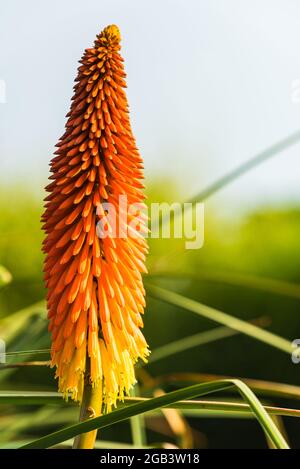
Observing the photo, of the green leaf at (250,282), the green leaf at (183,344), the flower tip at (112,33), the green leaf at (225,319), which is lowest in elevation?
the green leaf at (183,344)

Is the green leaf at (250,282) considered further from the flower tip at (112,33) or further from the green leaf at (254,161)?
the flower tip at (112,33)

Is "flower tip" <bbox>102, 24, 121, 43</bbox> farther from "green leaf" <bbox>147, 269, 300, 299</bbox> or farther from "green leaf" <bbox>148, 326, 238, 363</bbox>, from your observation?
"green leaf" <bbox>148, 326, 238, 363</bbox>

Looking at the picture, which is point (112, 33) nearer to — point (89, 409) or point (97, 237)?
point (97, 237)

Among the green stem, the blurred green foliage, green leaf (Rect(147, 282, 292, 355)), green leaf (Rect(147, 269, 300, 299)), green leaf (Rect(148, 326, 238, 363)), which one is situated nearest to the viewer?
the green stem

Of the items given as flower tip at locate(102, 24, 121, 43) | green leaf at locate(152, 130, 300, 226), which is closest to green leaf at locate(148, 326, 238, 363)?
green leaf at locate(152, 130, 300, 226)

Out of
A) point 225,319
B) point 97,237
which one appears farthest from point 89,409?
point 225,319

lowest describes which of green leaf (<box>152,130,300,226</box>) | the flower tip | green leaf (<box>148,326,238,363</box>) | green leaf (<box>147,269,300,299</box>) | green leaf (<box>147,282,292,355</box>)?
green leaf (<box>148,326,238,363</box>)

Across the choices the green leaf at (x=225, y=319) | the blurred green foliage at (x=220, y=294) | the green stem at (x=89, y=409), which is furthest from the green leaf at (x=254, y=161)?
the blurred green foliage at (x=220, y=294)

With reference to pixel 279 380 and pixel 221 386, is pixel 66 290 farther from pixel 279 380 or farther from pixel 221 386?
pixel 279 380
